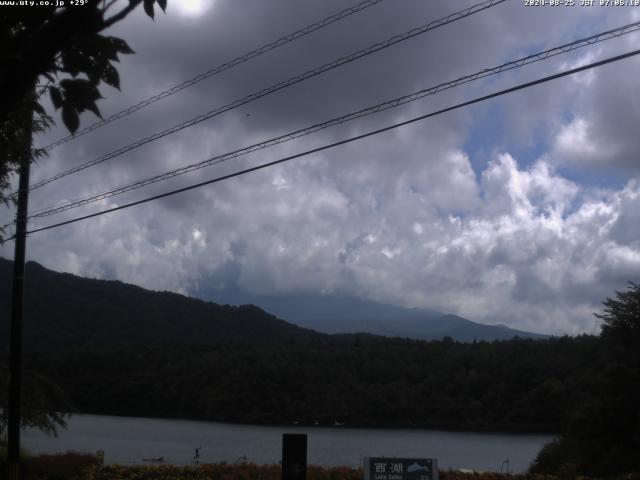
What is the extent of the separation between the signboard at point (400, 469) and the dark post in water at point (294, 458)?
1.14m

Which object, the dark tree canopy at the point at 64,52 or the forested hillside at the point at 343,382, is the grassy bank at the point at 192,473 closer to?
the dark tree canopy at the point at 64,52

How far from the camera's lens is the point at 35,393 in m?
20.4

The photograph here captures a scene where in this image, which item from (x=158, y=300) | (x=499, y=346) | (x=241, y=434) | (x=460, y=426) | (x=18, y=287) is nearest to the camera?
(x=18, y=287)

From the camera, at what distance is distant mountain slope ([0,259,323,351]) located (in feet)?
261

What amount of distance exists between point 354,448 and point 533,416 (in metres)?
17.5

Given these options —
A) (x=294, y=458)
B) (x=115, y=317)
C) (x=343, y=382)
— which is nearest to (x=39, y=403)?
(x=294, y=458)

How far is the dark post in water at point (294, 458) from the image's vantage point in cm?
1291

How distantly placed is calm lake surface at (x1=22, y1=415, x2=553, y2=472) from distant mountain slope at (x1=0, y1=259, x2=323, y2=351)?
2010cm

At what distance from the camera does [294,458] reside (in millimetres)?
12945

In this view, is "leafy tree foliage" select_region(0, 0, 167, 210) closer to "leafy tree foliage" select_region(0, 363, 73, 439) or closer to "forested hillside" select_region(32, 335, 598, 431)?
"leafy tree foliage" select_region(0, 363, 73, 439)

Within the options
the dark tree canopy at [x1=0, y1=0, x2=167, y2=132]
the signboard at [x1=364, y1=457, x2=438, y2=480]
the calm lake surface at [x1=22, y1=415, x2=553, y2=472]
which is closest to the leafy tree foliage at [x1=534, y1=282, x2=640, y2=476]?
the calm lake surface at [x1=22, y1=415, x2=553, y2=472]

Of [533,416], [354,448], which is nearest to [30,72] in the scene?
[354,448]

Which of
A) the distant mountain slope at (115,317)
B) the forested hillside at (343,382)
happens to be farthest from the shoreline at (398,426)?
the distant mountain slope at (115,317)

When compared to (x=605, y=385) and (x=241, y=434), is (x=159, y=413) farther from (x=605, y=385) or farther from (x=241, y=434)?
(x=605, y=385)
